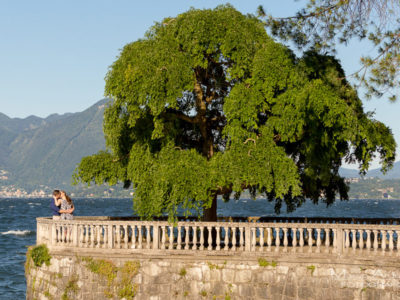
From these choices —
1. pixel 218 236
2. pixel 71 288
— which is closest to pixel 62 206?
pixel 71 288

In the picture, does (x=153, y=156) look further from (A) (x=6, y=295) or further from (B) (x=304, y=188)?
(A) (x=6, y=295)

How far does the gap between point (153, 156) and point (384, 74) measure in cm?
851

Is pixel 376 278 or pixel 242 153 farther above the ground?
pixel 242 153

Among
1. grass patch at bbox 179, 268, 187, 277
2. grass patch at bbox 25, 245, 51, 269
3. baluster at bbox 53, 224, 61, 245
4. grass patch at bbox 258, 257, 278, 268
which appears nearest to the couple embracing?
baluster at bbox 53, 224, 61, 245

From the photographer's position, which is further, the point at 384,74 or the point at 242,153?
the point at 242,153

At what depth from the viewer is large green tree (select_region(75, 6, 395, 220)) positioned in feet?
59.1

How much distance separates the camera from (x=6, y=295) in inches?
1201

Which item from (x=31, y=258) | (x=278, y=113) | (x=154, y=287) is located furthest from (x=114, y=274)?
(x=278, y=113)

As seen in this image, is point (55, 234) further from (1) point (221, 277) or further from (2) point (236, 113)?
(2) point (236, 113)

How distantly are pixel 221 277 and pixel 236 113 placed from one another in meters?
5.13

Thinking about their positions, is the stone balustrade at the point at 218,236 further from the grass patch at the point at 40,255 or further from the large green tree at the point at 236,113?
the large green tree at the point at 236,113

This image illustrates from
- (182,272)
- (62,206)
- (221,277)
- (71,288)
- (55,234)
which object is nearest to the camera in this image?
(221,277)

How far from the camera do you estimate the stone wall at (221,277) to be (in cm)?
1597

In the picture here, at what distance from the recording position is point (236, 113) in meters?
18.4
